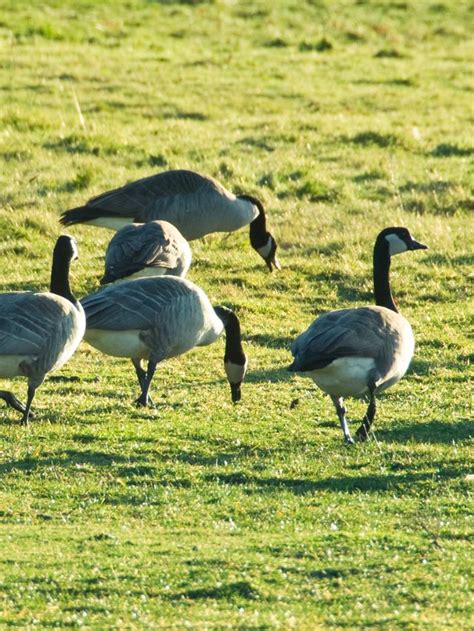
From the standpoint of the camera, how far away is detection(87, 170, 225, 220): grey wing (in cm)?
1562

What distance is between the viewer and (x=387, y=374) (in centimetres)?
1005

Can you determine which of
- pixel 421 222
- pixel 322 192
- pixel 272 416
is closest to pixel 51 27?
pixel 322 192

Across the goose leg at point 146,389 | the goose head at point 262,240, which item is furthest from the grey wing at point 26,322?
the goose head at point 262,240

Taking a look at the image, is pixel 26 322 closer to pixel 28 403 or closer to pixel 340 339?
pixel 28 403

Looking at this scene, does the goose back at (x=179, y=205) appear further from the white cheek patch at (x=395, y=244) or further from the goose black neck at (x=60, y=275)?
the white cheek patch at (x=395, y=244)

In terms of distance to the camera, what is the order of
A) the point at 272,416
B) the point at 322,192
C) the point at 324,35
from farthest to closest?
the point at 324,35 < the point at 322,192 < the point at 272,416

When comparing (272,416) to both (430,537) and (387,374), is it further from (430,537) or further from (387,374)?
(430,537)

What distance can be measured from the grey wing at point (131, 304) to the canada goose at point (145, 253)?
5.26 ft

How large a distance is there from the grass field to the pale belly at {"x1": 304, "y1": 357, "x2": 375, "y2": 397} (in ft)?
1.50

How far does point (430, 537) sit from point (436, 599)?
109cm

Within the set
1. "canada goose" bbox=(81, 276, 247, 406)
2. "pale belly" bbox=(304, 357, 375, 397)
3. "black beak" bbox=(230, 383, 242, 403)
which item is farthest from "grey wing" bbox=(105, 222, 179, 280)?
"pale belly" bbox=(304, 357, 375, 397)

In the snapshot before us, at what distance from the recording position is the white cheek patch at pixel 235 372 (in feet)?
37.4

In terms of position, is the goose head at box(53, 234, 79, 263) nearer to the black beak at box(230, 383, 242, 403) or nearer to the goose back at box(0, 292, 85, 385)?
the goose back at box(0, 292, 85, 385)

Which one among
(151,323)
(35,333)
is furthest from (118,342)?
(35,333)
